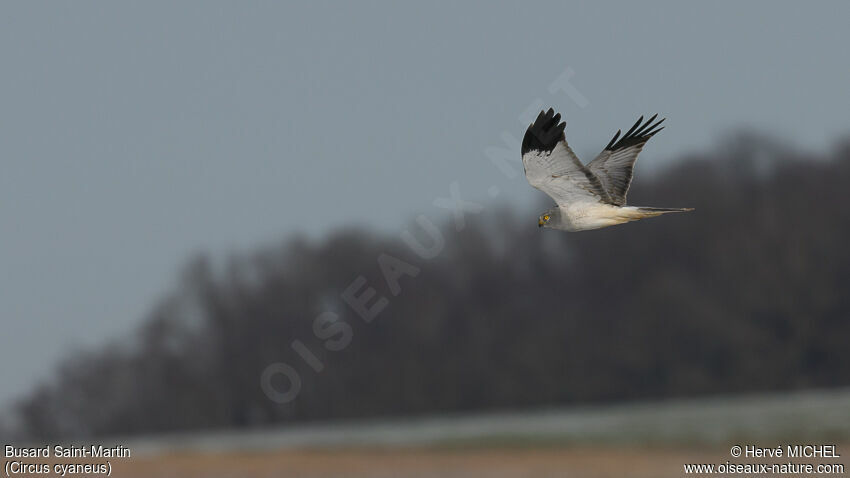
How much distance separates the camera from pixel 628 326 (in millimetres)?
40500

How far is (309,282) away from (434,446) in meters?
20.8

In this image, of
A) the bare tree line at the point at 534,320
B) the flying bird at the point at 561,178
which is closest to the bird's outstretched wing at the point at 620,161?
the flying bird at the point at 561,178

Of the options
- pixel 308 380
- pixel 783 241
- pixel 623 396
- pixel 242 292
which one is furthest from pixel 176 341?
pixel 783 241

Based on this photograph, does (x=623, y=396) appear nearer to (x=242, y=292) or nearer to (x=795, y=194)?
(x=795, y=194)

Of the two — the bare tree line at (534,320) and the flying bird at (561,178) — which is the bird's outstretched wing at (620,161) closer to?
the flying bird at (561,178)

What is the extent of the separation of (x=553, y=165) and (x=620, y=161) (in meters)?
0.74


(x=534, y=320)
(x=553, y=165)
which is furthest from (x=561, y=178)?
(x=534, y=320)

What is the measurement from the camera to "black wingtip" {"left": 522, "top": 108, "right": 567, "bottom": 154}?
25.9 ft

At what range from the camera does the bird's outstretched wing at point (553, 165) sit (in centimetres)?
788

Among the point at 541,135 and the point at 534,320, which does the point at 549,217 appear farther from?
the point at 534,320

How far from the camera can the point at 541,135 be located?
791 cm

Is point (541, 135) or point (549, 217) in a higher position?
point (541, 135)

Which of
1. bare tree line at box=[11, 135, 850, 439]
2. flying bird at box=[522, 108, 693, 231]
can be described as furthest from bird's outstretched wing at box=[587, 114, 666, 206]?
bare tree line at box=[11, 135, 850, 439]

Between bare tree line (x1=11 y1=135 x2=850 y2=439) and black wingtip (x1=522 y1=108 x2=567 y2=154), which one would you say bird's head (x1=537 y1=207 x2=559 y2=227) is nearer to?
black wingtip (x1=522 y1=108 x2=567 y2=154)
